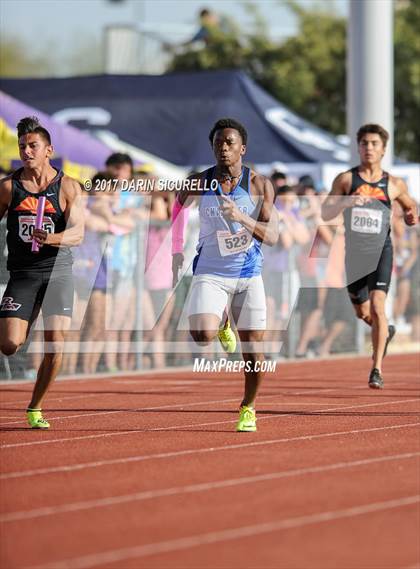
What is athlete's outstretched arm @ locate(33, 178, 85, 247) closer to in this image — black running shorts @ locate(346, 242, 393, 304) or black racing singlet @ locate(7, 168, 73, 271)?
black racing singlet @ locate(7, 168, 73, 271)

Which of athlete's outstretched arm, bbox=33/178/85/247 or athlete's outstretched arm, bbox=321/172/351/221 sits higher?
athlete's outstretched arm, bbox=321/172/351/221

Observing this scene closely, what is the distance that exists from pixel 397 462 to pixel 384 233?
4594mm

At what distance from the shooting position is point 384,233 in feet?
43.5

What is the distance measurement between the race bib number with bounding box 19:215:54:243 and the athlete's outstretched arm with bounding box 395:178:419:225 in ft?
12.8

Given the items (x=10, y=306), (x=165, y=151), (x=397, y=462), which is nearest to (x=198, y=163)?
(x=165, y=151)

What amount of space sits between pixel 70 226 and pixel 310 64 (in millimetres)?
33962

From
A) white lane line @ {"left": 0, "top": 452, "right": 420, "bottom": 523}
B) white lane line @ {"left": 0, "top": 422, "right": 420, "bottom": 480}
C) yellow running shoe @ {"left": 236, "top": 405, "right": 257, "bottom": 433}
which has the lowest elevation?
white lane line @ {"left": 0, "top": 452, "right": 420, "bottom": 523}

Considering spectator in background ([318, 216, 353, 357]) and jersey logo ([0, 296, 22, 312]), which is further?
spectator in background ([318, 216, 353, 357])

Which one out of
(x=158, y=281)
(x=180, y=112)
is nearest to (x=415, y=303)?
(x=158, y=281)

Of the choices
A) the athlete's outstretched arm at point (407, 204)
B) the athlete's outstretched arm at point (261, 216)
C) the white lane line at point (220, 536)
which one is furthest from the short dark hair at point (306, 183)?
the white lane line at point (220, 536)

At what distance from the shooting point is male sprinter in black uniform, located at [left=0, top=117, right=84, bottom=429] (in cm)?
1045

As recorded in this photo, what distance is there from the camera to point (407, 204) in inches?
515

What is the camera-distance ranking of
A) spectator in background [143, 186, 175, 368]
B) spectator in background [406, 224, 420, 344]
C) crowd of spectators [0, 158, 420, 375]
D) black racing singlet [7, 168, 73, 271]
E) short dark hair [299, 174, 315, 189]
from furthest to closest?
spectator in background [406, 224, 420, 344]
short dark hair [299, 174, 315, 189]
spectator in background [143, 186, 175, 368]
crowd of spectators [0, 158, 420, 375]
black racing singlet [7, 168, 73, 271]

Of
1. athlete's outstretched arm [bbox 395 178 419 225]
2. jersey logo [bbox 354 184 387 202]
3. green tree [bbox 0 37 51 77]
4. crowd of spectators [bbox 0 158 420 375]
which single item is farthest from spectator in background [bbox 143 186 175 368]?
green tree [bbox 0 37 51 77]
